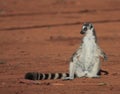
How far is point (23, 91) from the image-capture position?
10297mm

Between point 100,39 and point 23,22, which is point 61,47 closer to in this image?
point 100,39

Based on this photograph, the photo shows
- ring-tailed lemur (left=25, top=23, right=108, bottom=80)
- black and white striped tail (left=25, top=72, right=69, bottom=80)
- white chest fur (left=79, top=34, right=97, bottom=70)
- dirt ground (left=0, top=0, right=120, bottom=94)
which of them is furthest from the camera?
white chest fur (left=79, top=34, right=97, bottom=70)

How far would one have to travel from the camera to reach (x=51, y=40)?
18.9 metres

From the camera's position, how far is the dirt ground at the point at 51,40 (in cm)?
1089

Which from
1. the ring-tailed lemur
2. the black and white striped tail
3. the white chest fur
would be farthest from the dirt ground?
the white chest fur

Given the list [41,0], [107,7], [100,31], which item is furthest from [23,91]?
[41,0]

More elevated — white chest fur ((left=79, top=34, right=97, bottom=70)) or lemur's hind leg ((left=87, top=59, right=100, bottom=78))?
white chest fur ((left=79, top=34, right=97, bottom=70))

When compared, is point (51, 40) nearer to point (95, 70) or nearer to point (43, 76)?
A: point (95, 70)

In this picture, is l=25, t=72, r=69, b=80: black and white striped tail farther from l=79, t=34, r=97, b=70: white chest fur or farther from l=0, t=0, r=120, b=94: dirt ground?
l=79, t=34, r=97, b=70: white chest fur

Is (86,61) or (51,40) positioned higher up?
(51,40)

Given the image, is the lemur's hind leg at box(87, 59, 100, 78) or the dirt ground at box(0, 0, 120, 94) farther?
the lemur's hind leg at box(87, 59, 100, 78)

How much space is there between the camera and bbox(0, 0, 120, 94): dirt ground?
1089cm

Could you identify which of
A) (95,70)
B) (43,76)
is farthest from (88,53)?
(43,76)

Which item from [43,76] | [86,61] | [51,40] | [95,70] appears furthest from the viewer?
[51,40]
